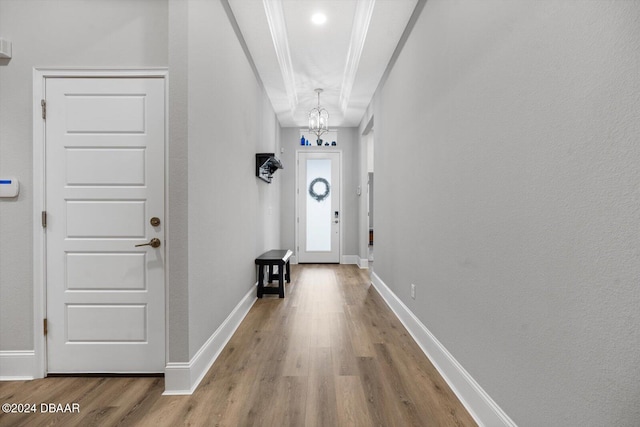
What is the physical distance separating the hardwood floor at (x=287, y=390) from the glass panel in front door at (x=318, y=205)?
372 centimetres

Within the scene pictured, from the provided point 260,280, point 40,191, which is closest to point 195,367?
point 40,191

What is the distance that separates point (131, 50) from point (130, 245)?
1.30m

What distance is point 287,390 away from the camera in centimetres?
190

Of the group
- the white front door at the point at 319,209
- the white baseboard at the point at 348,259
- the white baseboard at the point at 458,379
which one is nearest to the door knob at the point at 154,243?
the white baseboard at the point at 458,379

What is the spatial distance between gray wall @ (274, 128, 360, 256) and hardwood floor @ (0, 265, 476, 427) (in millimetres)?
3693

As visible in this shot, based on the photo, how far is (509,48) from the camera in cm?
138

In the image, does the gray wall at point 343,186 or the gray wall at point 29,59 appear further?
the gray wall at point 343,186

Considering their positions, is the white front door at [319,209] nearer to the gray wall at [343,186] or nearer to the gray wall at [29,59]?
the gray wall at [343,186]

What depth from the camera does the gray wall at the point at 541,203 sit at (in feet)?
2.94

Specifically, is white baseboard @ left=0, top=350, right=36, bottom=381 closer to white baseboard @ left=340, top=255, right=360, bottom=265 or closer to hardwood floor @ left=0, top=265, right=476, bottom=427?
hardwood floor @ left=0, top=265, right=476, bottom=427

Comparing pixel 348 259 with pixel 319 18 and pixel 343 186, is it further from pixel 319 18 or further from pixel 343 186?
pixel 319 18

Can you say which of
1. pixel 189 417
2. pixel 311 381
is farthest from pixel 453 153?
pixel 189 417

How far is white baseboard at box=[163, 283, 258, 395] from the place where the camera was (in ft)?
6.19

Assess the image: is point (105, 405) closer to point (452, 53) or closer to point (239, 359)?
point (239, 359)
